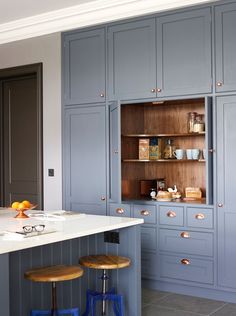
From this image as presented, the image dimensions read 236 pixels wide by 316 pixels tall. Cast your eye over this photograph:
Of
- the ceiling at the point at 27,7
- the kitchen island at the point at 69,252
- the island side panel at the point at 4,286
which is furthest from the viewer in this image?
the ceiling at the point at 27,7

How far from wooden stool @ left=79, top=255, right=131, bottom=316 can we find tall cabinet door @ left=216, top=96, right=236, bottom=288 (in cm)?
120

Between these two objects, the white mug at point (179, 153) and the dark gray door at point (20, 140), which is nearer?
the white mug at point (179, 153)

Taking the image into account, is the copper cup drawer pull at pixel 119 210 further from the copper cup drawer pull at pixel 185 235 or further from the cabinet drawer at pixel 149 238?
the copper cup drawer pull at pixel 185 235

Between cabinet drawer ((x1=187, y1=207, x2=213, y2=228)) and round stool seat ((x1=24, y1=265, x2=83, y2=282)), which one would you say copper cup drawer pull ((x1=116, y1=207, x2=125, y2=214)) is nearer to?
cabinet drawer ((x1=187, y1=207, x2=213, y2=228))

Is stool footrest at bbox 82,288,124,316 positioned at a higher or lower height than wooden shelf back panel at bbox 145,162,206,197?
lower

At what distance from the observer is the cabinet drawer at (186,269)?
447cm

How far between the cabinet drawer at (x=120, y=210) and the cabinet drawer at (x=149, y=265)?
421 mm

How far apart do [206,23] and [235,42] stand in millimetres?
337

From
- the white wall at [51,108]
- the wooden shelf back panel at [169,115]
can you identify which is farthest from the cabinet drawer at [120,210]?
the wooden shelf back panel at [169,115]

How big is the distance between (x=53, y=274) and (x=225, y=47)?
8.26ft

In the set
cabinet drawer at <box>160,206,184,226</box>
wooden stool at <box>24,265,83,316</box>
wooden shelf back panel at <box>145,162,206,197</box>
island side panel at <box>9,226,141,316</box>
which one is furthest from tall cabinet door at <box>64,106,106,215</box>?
wooden stool at <box>24,265,83,316</box>

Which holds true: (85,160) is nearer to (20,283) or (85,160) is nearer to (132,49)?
(132,49)

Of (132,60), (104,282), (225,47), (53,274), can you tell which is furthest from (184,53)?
(53,274)

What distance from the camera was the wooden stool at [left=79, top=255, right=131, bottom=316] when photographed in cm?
331
